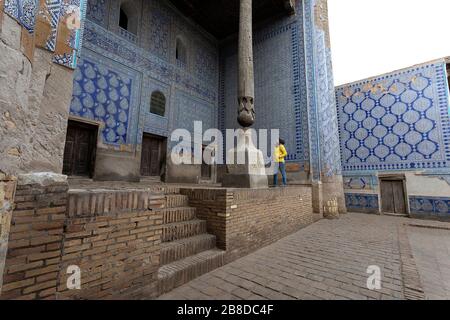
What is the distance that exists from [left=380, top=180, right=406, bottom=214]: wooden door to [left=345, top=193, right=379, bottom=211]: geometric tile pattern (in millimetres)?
272

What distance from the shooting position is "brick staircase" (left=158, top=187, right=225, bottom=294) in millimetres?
2168

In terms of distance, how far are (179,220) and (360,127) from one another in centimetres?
826

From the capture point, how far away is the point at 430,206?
6934 millimetres

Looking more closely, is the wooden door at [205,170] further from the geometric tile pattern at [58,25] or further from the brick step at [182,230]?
the geometric tile pattern at [58,25]

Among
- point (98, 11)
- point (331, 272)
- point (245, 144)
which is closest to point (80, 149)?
point (98, 11)

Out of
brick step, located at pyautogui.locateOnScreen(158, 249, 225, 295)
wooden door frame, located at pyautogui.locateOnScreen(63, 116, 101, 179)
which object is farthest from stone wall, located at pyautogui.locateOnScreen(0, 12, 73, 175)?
wooden door frame, located at pyautogui.locateOnScreen(63, 116, 101, 179)

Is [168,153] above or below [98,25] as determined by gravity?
below

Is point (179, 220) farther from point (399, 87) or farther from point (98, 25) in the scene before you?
point (399, 87)

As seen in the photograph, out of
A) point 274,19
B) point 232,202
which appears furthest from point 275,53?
point 232,202

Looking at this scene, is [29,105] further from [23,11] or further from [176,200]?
[176,200]

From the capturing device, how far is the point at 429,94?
23.9ft

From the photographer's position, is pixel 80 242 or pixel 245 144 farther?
pixel 245 144

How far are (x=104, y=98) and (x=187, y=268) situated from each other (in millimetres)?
5437

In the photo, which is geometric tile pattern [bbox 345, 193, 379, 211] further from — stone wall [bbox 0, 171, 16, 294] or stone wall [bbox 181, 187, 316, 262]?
stone wall [bbox 0, 171, 16, 294]
